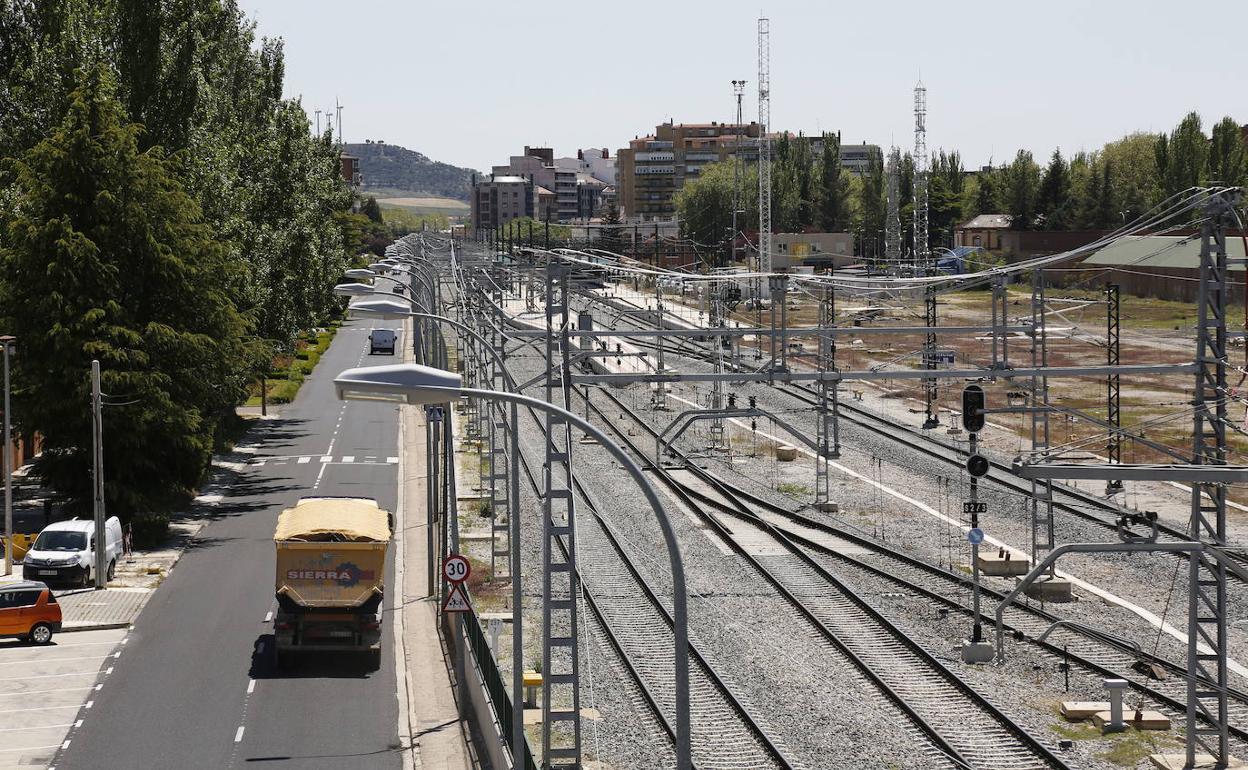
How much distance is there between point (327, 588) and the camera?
25.9 meters

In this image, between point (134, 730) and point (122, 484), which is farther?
point (122, 484)

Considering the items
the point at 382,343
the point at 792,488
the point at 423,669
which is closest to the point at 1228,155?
the point at 382,343

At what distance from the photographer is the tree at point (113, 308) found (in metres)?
37.6

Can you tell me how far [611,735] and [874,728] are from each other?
399cm

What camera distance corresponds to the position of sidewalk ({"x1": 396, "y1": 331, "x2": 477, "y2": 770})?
71.9 ft

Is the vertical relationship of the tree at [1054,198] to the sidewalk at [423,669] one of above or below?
above

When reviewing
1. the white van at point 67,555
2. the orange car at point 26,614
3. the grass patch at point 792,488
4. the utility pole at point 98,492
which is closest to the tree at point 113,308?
the utility pole at point 98,492

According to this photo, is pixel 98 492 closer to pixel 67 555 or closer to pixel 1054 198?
pixel 67 555

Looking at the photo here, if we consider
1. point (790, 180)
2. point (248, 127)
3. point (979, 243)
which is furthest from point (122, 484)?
point (790, 180)

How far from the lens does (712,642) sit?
27.4 m

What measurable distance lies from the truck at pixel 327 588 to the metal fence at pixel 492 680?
1868mm

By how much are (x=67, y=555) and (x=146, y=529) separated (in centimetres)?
503

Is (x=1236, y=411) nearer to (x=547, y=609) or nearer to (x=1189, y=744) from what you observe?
(x=1189, y=744)

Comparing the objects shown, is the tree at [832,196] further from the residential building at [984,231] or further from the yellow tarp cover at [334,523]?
the yellow tarp cover at [334,523]
